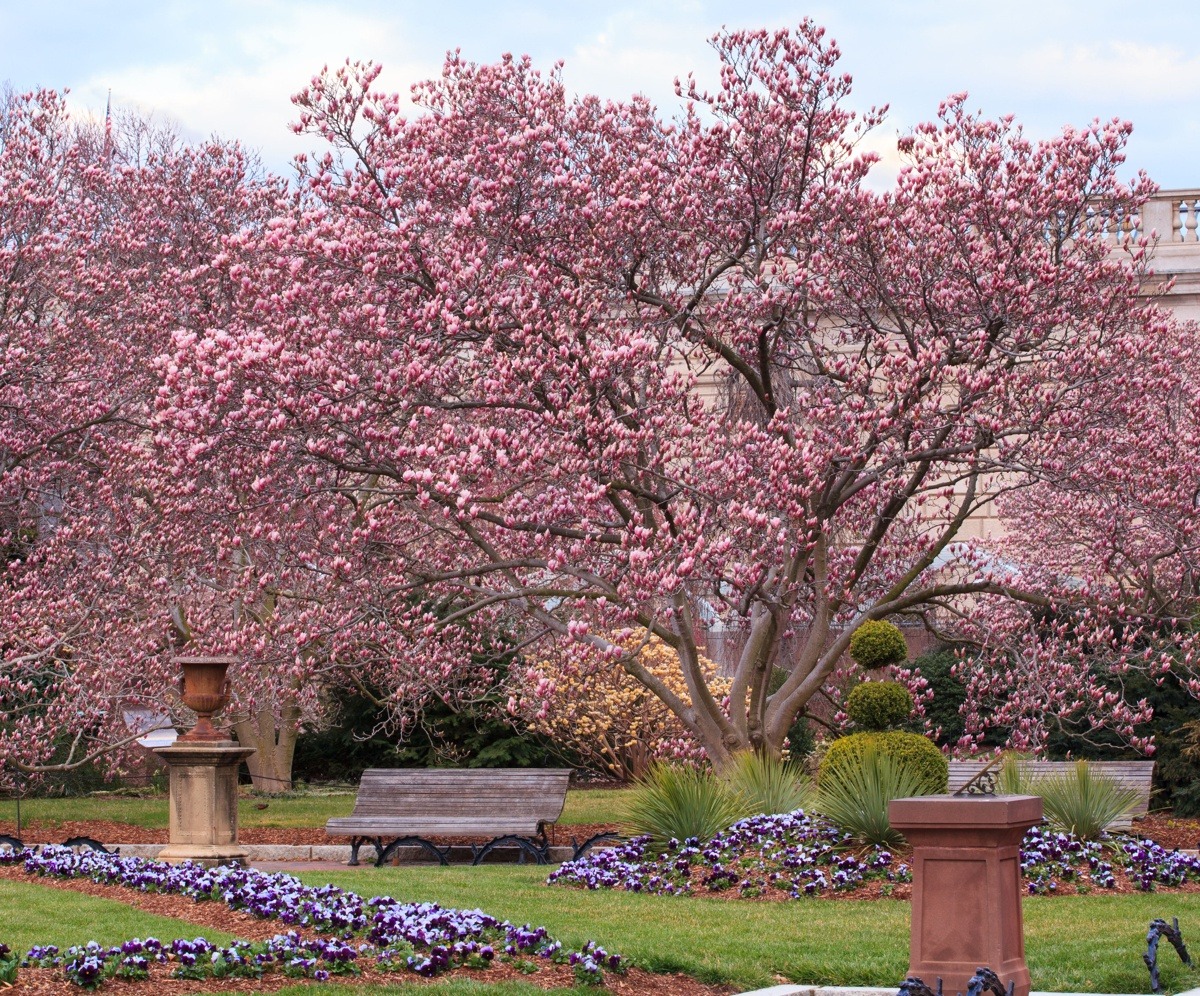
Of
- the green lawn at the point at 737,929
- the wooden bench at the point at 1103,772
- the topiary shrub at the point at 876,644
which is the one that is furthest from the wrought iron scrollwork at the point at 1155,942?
the topiary shrub at the point at 876,644

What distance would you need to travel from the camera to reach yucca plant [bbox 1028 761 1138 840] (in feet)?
43.8

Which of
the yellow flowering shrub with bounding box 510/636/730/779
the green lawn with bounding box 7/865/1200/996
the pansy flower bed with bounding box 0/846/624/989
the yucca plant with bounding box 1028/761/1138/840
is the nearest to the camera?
the pansy flower bed with bounding box 0/846/624/989

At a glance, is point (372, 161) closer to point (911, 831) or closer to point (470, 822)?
point (470, 822)

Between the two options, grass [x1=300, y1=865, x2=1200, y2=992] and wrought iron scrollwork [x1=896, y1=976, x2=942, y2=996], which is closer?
wrought iron scrollwork [x1=896, y1=976, x2=942, y2=996]

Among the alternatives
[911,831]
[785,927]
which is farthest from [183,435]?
[911,831]

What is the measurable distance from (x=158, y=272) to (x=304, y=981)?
616 inches

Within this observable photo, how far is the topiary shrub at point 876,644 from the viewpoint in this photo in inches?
587

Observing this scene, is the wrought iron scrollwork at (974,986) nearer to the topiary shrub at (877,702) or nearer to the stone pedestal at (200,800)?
the topiary shrub at (877,702)

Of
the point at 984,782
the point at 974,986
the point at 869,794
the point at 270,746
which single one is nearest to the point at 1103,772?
the point at 984,782

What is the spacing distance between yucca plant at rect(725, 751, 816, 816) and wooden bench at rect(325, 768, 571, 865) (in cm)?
203

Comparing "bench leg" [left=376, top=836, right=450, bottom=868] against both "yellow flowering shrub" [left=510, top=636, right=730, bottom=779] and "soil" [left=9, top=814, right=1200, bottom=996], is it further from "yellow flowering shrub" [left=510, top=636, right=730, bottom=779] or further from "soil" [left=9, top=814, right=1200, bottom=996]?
"yellow flowering shrub" [left=510, top=636, right=730, bottom=779]

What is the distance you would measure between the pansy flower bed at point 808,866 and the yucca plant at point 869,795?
0.14 m

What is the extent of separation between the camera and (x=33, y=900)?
10.3 m

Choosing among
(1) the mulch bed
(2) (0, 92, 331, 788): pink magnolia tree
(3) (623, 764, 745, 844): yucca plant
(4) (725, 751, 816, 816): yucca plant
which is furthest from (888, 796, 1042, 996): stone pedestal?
(2) (0, 92, 331, 788): pink magnolia tree
